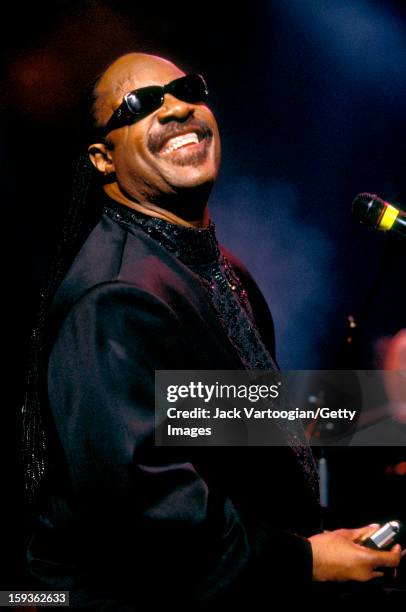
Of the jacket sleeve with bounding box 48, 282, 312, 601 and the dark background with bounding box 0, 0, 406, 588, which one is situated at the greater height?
the dark background with bounding box 0, 0, 406, 588

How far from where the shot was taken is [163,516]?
138 cm

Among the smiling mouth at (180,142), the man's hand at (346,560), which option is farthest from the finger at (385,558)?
the smiling mouth at (180,142)

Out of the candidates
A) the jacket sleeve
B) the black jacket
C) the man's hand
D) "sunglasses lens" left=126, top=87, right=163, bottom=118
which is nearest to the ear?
"sunglasses lens" left=126, top=87, right=163, bottom=118

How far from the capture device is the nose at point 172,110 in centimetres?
200

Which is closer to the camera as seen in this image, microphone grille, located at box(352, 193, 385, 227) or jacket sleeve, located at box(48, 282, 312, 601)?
jacket sleeve, located at box(48, 282, 312, 601)

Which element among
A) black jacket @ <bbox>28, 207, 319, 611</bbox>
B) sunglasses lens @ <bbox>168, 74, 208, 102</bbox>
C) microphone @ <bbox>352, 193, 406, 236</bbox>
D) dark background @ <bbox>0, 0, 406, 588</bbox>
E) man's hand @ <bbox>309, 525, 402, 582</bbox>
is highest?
dark background @ <bbox>0, 0, 406, 588</bbox>

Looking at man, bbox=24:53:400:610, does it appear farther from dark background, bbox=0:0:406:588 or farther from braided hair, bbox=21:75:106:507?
dark background, bbox=0:0:406:588

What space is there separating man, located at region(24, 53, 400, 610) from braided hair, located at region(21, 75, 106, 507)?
3.8 inches

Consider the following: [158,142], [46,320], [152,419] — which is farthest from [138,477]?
[158,142]

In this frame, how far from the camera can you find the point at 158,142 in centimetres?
199

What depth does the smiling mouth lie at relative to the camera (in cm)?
199

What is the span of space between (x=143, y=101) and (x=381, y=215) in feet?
3.34

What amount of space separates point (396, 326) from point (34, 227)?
3.47 metres

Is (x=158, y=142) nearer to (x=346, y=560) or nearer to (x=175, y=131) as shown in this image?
(x=175, y=131)
